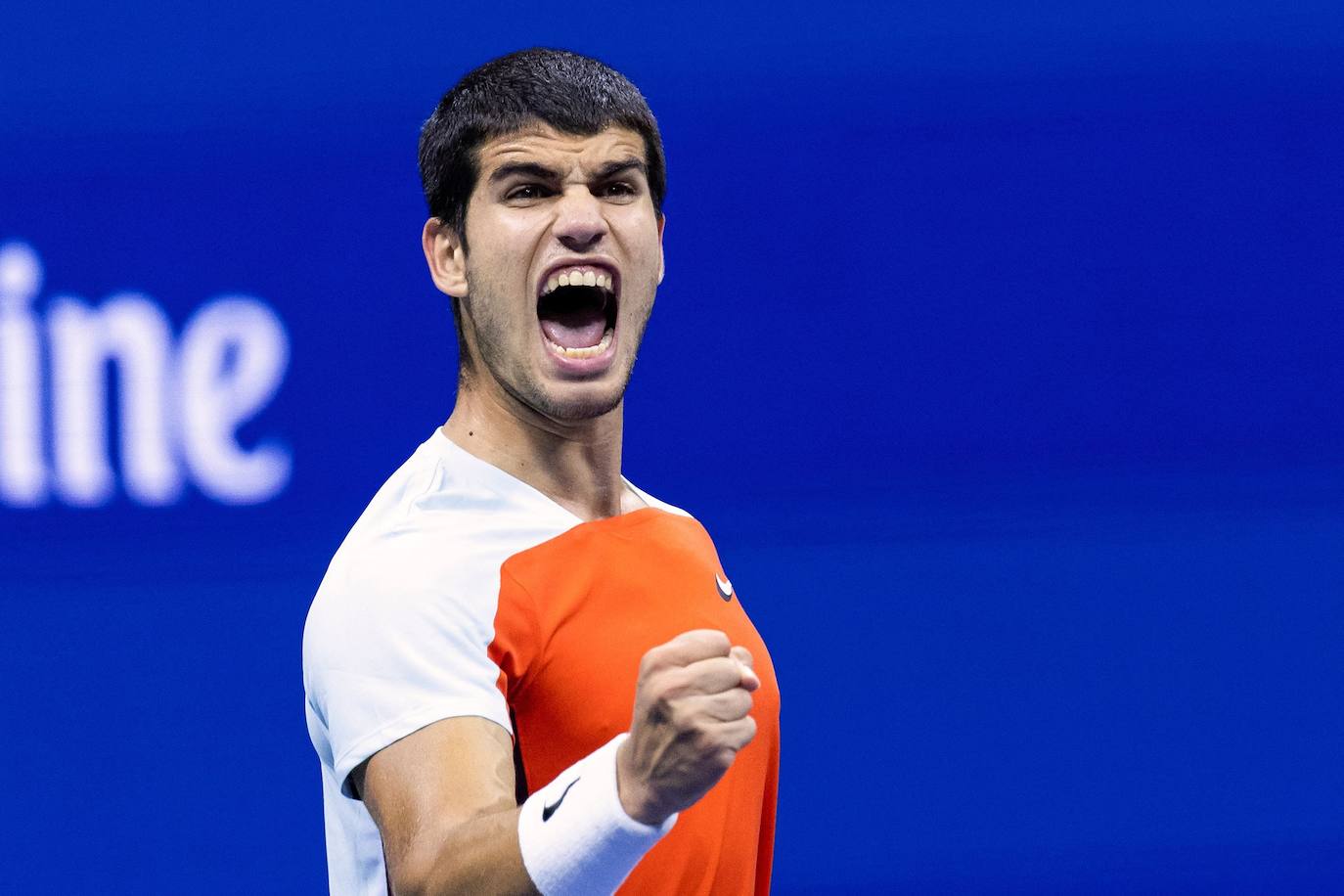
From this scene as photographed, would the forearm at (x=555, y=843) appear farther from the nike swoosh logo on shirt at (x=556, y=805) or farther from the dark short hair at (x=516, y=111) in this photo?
the dark short hair at (x=516, y=111)

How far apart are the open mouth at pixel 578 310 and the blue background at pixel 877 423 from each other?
2.39 feet

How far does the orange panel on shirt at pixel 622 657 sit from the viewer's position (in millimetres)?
1192

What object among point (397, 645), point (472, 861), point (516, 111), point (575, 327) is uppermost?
point (516, 111)

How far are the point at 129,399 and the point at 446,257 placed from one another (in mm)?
865

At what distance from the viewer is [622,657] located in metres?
1.21

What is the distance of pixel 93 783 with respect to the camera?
2.10 meters

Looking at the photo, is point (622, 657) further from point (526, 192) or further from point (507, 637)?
point (526, 192)

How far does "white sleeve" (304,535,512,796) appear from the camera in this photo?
111 cm

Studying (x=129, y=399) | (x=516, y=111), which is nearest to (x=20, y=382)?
(x=129, y=399)

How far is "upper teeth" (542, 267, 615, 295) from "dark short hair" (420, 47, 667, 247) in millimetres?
83

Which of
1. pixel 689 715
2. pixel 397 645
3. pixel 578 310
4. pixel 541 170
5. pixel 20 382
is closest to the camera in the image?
pixel 689 715

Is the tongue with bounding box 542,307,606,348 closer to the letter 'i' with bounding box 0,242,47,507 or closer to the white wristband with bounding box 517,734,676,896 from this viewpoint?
the white wristband with bounding box 517,734,676,896

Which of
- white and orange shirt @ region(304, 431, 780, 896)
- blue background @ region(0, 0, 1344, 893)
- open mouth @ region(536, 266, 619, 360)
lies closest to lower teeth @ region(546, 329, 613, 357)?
open mouth @ region(536, 266, 619, 360)

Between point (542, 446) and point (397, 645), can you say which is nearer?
point (397, 645)
